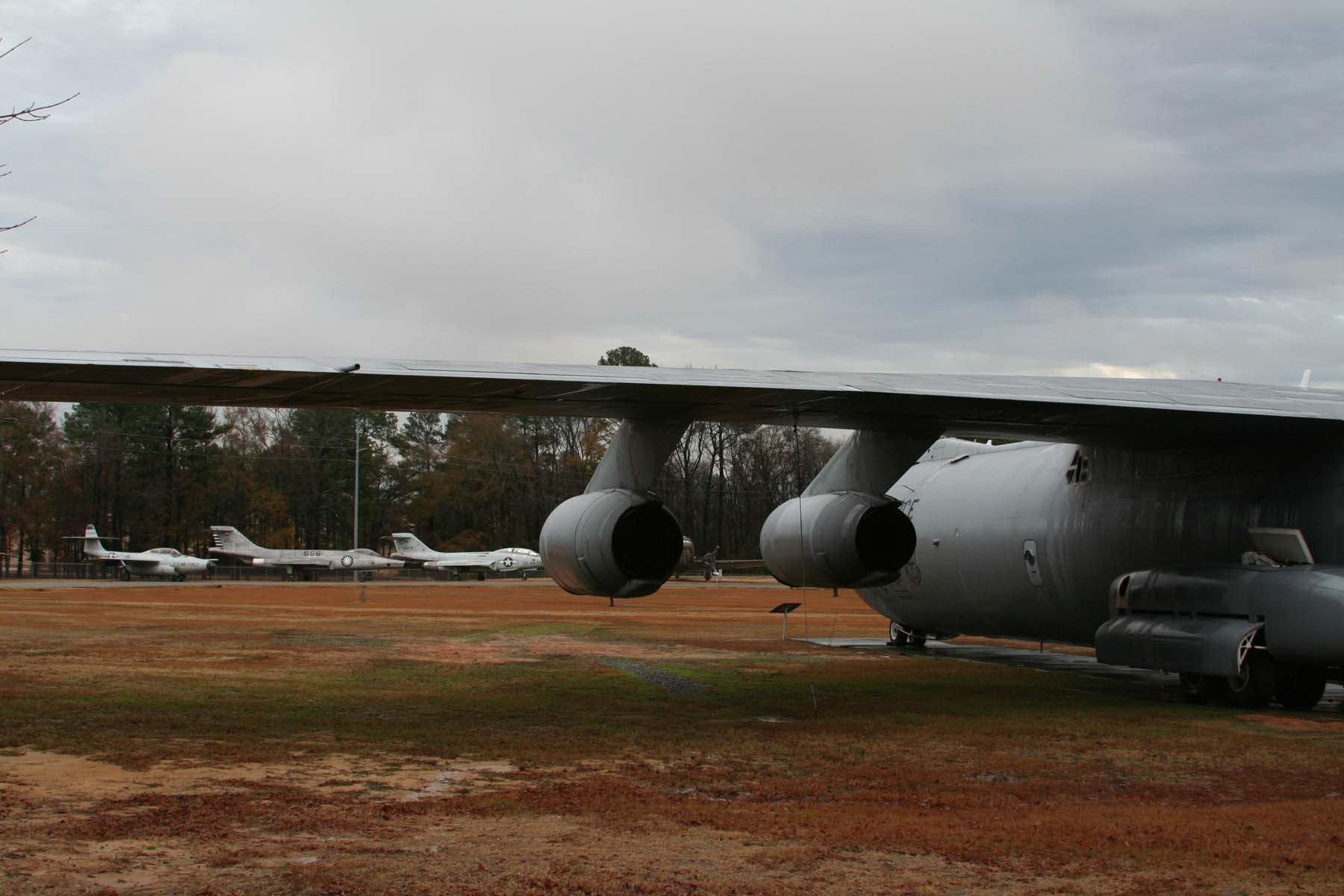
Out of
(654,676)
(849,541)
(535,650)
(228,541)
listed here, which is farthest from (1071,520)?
(228,541)

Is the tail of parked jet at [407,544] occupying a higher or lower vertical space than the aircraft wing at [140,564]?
higher

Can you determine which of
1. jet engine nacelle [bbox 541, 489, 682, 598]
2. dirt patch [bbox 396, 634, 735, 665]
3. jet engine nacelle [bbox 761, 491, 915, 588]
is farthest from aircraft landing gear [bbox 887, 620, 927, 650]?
jet engine nacelle [bbox 541, 489, 682, 598]

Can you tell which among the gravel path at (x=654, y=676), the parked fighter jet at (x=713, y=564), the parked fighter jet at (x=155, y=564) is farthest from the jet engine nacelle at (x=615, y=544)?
the parked fighter jet at (x=155, y=564)

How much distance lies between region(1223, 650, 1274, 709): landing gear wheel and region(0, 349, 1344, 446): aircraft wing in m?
2.27

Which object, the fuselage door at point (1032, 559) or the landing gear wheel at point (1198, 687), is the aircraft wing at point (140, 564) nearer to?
the fuselage door at point (1032, 559)

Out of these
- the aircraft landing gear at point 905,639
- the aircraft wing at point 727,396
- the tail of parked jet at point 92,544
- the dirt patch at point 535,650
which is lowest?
the tail of parked jet at point 92,544

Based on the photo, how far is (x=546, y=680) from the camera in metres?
15.4

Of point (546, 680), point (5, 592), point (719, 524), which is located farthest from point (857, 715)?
point (719, 524)

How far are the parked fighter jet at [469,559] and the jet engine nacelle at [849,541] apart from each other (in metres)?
54.0

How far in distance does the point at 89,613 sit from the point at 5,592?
59.4 ft

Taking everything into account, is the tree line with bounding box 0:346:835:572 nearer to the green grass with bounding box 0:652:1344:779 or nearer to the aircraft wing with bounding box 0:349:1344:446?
the green grass with bounding box 0:652:1344:779

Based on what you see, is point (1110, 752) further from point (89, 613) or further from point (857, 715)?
point (89, 613)

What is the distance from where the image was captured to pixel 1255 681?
12.1 metres

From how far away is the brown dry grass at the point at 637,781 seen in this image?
5910 millimetres
